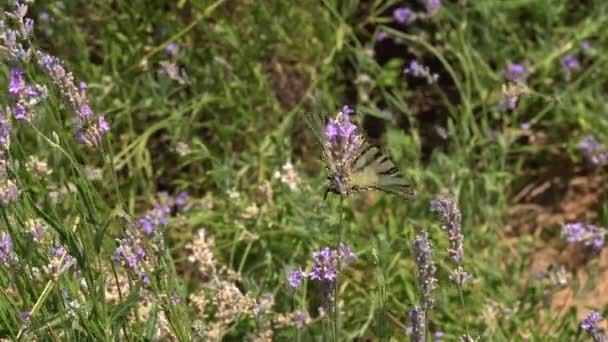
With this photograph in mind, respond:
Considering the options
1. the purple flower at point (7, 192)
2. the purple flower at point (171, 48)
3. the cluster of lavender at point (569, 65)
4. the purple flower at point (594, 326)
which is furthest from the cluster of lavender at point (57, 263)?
the cluster of lavender at point (569, 65)

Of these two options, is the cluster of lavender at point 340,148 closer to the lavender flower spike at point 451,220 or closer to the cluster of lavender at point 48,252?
the lavender flower spike at point 451,220

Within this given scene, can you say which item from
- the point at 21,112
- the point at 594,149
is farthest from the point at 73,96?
the point at 594,149

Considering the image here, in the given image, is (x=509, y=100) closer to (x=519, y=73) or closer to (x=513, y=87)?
(x=513, y=87)

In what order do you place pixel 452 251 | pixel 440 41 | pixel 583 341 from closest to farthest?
pixel 452 251, pixel 583 341, pixel 440 41

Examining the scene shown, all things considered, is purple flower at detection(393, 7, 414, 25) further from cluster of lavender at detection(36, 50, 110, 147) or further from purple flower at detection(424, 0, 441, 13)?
cluster of lavender at detection(36, 50, 110, 147)

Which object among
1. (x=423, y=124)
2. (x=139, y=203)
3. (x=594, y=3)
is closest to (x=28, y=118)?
(x=139, y=203)

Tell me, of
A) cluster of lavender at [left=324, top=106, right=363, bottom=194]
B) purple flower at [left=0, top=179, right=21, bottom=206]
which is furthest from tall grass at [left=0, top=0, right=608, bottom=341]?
cluster of lavender at [left=324, top=106, right=363, bottom=194]

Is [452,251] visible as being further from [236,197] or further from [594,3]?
[594,3]
